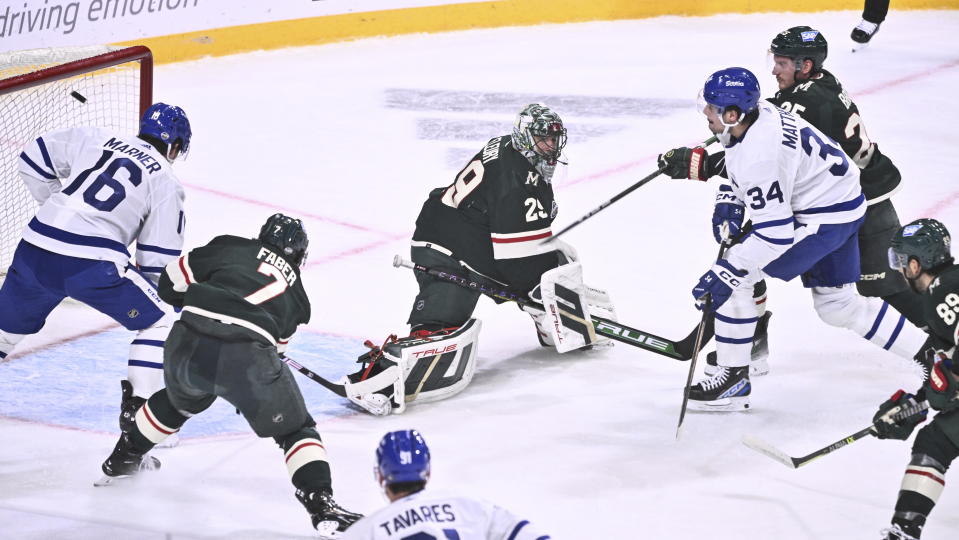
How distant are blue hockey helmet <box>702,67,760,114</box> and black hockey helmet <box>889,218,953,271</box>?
2.80ft

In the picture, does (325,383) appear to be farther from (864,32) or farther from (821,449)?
(864,32)

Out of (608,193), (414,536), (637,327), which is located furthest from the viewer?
(608,193)

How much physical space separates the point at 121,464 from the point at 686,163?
2.26 m

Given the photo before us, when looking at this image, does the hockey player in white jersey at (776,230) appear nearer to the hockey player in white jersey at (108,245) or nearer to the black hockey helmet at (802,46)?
the black hockey helmet at (802,46)

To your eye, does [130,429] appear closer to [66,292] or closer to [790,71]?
[66,292]

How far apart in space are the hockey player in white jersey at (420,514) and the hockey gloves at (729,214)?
220 cm

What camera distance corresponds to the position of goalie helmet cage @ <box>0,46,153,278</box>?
17.8ft

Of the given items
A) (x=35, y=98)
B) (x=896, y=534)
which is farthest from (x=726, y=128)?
(x=35, y=98)

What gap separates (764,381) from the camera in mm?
4941

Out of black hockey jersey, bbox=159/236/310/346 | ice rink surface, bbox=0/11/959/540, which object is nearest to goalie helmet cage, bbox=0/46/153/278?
ice rink surface, bbox=0/11/959/540

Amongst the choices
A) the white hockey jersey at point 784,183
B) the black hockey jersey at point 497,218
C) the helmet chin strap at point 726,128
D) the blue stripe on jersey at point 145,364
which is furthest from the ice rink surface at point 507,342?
the helmet chin strap at point 726,128

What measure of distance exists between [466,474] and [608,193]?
3195 mm

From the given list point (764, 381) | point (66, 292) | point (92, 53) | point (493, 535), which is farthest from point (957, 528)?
point (92, 53)

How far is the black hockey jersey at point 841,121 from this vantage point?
4.77 meters
